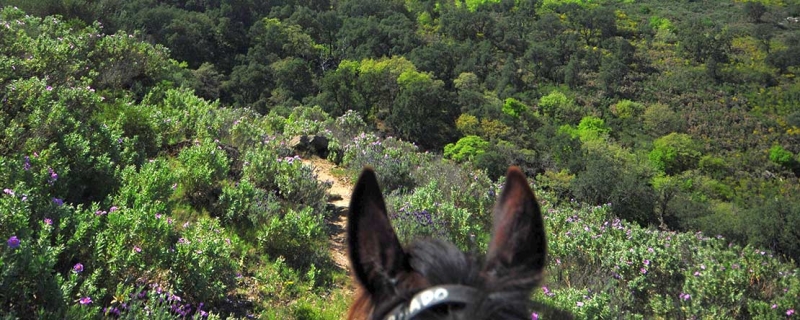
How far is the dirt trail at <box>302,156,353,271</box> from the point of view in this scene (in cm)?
496

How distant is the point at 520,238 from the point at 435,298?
257 mm

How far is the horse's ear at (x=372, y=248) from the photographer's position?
1223mm

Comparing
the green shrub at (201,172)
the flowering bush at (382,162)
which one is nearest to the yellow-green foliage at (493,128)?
the flowering bush at (382,162)

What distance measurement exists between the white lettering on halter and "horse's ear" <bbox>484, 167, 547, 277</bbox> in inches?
6.7

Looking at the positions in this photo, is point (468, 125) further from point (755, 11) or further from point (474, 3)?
point (755, 11)

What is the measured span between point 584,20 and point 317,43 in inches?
1453

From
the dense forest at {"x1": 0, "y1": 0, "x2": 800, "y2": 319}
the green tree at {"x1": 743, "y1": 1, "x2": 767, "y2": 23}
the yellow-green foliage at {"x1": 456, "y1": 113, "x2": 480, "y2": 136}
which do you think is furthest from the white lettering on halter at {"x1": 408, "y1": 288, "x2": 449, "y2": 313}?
the green tree at {"x1": 743, "y1": 1, "x2": 767, "y2": 23}

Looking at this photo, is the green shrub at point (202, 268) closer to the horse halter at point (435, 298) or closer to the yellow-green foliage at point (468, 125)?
the horse halter at point (435, 298)

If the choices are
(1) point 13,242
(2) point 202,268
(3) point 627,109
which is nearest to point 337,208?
(2) point 202,268

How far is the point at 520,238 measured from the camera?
119 cm

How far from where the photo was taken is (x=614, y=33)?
71.4m

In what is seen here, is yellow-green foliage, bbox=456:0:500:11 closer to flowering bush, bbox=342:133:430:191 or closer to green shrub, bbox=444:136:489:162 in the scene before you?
green shrub, bbox=444:136:489:162

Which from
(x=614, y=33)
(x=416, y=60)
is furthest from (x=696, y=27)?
(x=416, y=60)

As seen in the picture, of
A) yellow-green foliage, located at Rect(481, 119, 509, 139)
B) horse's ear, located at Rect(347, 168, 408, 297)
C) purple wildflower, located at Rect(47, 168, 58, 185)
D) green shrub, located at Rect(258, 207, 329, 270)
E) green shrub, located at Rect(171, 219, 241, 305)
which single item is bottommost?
yellow-green foliage, located at Rect(481, 119, 509, 139)
